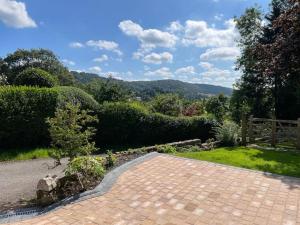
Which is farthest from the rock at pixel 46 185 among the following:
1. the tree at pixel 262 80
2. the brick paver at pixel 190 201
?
the tree at pixel 262 80

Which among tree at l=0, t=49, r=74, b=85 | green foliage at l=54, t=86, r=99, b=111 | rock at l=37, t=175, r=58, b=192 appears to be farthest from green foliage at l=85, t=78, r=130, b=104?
tree at l=0, t=49, r=74, b=85

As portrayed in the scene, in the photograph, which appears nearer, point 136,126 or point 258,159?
point 258,159

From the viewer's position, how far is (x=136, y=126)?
1611cm

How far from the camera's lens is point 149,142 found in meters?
16.3

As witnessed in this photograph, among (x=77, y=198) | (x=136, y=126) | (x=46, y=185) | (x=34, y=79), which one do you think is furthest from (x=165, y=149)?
(x=34, y=79)

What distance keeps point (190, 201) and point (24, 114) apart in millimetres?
9628

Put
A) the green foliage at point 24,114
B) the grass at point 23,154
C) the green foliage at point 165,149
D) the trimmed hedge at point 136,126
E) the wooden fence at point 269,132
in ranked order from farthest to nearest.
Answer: the trimmed hedge at point 136,126 < the wooden fence at point 269,132 < the green foliage at point 24,114 < the grass at point 23,154 < the green foliage at point 165,149

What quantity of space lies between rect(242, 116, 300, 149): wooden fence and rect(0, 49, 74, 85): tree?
41361 mm

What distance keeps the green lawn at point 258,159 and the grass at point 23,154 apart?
598 centimetres

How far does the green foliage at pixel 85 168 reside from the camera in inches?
310

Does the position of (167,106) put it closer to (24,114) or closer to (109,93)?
(109,93)

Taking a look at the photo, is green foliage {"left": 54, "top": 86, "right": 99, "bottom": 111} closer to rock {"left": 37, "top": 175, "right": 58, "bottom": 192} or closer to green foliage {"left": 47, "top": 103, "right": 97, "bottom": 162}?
green foliage {"left": 47, "top": 103, "right": 97, "bottom": 162}

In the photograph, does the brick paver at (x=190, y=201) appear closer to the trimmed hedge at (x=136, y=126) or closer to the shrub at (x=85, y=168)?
the shrub at (x=85, y=168)

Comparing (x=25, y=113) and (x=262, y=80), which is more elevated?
(x=262, y=80)
